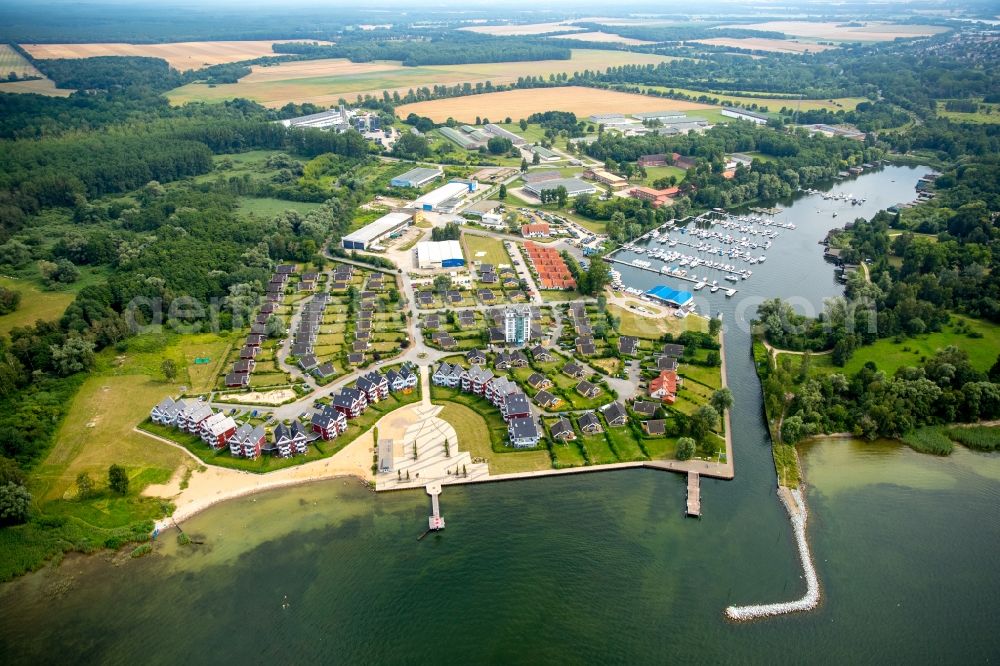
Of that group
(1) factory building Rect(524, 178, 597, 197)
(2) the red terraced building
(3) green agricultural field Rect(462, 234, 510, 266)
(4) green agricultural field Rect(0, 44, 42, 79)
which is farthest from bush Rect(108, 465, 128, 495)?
(4) green agricultural field Rect(0, 44, 42, 79)

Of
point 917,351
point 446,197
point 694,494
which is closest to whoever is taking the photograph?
point 694,494

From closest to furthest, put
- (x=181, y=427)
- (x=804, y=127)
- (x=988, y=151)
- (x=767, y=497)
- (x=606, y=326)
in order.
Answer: (x=767, y=497), (x=181, y=427), (x=606, y=326), (x=988, y=151), (x=804, y=127)

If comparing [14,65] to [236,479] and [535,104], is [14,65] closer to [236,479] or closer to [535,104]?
[535,104]

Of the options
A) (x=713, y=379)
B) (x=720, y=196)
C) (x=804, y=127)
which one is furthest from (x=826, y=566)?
(x=804, y=127)

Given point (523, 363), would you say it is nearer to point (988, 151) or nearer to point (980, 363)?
point (980, 363)

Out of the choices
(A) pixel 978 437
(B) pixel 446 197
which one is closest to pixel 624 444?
(A) pixel 978 437

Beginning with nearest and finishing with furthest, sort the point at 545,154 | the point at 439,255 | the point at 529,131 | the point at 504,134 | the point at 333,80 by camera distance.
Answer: the point at 439,255 → the point at 545,154 → the point at 504,134 → the point at 529,131 → the point at 333,80

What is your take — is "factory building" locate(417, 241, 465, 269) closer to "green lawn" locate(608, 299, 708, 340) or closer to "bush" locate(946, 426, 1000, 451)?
"green lawn" locate(608, 299, 708, 340)
